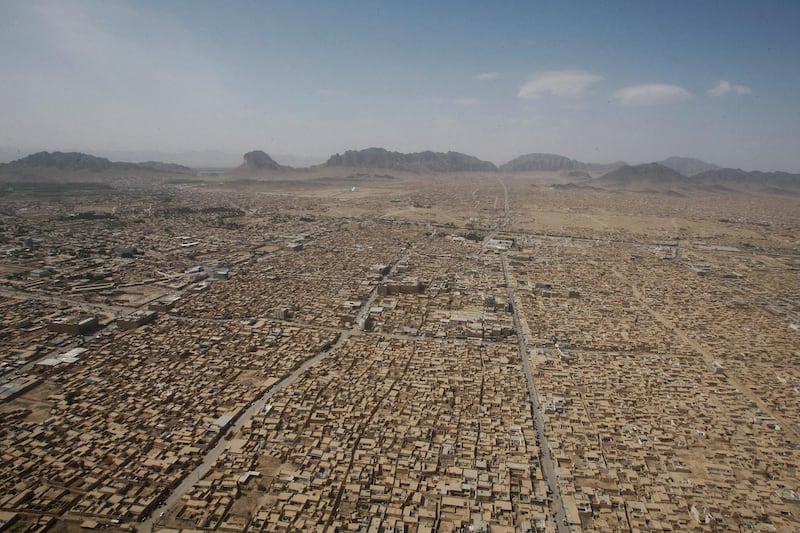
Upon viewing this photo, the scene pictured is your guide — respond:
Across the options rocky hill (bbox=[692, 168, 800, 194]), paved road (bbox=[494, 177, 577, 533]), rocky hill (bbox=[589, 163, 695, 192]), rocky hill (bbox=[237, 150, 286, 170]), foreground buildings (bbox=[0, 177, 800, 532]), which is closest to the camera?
paved road (bbox=[494, 177, 577, 533])

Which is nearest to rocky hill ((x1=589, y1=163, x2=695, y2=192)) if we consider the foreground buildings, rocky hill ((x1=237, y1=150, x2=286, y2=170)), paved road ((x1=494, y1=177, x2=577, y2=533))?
the foreground buildings

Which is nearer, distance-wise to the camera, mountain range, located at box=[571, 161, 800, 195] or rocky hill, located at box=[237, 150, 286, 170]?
mountain range, located at box=[571, 161, 800, 195]

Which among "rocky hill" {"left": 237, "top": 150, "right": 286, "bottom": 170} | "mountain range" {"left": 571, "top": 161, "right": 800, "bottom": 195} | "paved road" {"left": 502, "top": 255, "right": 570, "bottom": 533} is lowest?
"paved road" {"left": 502, "top": 255, "right": 570, "bottom": 533}

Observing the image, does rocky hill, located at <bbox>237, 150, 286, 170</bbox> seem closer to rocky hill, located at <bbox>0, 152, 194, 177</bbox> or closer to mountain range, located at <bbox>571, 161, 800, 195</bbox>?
rocky hill, located at <bbox>0, 152, 194, 177</bbox>

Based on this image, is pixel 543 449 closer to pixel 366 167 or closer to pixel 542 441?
pixel 542 441

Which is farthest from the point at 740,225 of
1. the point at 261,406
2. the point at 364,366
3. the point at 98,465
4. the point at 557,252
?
the point at 98,465

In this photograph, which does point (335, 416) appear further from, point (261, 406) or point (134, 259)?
point (134, 259)

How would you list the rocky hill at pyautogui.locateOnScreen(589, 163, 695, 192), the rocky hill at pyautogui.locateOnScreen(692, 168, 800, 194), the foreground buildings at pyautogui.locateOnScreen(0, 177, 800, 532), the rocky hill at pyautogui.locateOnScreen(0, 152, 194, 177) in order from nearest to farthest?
1. the foreground buildings at pyautogui.locateOnScreen(0, 177, 800, 532)
2. the rocky hill at pyautogui.locateOnScreen(0, 152, 194, 177)
3. the rocky hill at pyautogui.locateOnScreen(589, 163, 695, 192)
4. the rocky hill at pyautogui.locateOnScreen(692, 168, 800, 194)

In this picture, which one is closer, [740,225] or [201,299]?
[201,299]

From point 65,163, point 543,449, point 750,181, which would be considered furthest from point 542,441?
point 750,181

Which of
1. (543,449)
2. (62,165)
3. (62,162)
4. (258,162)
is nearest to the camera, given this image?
(543,449)

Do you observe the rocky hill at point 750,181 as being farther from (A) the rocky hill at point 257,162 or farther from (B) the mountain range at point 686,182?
(A) the rocky hill at point 257,162
